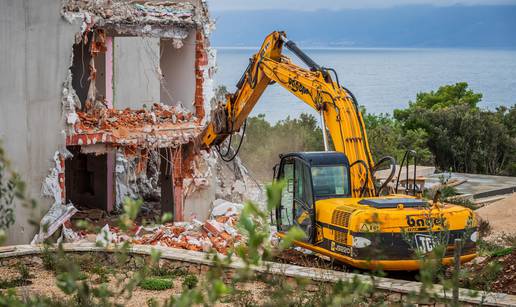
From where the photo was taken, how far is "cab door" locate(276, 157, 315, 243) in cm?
1675

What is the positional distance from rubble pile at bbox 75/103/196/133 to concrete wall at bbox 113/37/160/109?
3.09 m

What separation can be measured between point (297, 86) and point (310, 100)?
737 millimetres

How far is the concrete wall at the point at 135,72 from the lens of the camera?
28.2m

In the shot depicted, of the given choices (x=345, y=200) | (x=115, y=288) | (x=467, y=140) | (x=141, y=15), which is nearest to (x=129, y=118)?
(x=141, y=15)

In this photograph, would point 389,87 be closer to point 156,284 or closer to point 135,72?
point 135,72

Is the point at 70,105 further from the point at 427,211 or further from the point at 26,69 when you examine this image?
the point at 427,211

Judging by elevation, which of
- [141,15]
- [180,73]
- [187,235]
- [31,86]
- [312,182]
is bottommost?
[187,235]

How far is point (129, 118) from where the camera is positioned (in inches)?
954

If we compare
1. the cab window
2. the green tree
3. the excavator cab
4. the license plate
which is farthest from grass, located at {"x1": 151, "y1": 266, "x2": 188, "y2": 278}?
the green tree

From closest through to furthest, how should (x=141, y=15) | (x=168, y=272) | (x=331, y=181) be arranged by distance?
(x=331, y=181) < (x=168, y=272) < (x=141, y=15)

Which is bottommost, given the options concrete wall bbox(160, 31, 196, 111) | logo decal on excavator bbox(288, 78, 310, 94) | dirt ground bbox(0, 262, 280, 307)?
dirt ground bbox(0, 262, 280, 307)

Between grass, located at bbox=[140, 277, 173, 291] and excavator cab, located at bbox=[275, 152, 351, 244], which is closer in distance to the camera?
grass, located at bbox=[140, 277, 173, 291]

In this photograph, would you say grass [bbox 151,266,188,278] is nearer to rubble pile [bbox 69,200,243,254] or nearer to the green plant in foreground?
the green plant in foreground

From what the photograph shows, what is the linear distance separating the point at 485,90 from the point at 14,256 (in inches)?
4704
